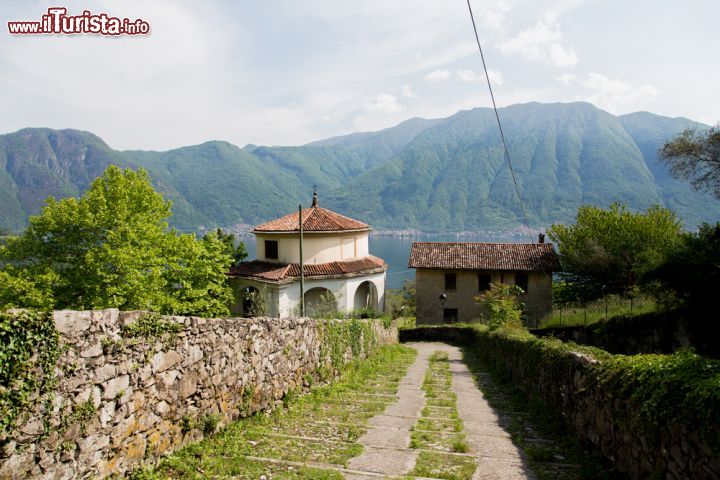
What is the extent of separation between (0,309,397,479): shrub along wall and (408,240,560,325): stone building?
31.9m

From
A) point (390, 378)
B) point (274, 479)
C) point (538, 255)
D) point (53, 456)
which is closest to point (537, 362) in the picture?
point (390, 378)

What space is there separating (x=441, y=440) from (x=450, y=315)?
110ft

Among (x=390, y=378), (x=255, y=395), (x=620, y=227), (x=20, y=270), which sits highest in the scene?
(x=620, y=227)

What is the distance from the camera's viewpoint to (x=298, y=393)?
9.66m

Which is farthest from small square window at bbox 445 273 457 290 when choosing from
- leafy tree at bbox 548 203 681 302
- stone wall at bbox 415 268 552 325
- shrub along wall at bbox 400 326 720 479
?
shrub along wall at bbox 400 326 720 479

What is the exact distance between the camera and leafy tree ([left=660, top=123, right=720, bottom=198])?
2350cm

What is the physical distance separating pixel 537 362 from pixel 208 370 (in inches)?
272

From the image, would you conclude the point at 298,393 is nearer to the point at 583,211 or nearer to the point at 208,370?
the point at 208,370

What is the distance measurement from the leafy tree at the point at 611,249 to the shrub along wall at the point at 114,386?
40.2 meters

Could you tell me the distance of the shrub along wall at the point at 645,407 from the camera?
3.89 m

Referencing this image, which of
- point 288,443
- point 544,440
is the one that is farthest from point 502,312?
point 288,443

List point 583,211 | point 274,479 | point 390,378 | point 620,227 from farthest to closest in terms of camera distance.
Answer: point 583,211
point 620,227
point 390,378
point 274,479

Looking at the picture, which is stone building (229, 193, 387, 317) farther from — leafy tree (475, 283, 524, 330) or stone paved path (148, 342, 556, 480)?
stone paved path (148, 342, 556, 480)

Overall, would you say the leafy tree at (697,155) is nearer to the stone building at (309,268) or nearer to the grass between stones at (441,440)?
the stone building at (309,268)
